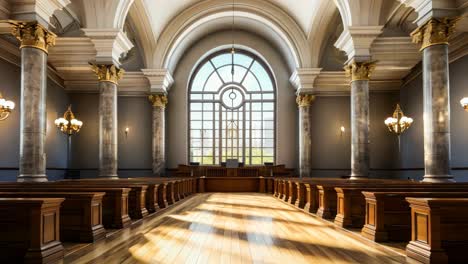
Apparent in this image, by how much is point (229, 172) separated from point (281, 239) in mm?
16006

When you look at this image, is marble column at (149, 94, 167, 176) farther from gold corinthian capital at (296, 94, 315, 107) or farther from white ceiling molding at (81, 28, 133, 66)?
white ceiling molding at (81, 28, 133, 66)

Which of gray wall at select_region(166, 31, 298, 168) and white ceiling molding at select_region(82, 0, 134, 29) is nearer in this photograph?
white ceiling molding at select_region(82, 0, 134, 29)

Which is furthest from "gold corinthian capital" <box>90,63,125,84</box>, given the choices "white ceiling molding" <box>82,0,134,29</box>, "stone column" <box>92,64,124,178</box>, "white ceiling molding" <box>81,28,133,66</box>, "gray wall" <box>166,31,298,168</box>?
"gray wall" <box>166,31,298,168</box>

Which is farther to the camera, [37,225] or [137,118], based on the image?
[137,118]

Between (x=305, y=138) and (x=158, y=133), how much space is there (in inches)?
291

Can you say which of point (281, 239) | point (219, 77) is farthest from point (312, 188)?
point (219, 77)

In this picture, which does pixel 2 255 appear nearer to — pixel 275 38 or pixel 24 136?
pixel 24 136

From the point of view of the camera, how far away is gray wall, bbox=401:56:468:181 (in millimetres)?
15352

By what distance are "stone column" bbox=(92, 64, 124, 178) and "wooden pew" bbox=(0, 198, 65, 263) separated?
10.6 metres

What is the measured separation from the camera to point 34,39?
10.7 metres

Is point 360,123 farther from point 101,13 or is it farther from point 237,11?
point 237,11

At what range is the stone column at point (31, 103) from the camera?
1055 cm

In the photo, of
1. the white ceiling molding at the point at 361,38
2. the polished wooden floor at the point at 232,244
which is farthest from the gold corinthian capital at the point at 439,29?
the polished wooden floor at the point at 232,244

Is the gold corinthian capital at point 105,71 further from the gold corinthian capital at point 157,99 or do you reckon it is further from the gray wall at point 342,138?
the gray wall at point 342,138
